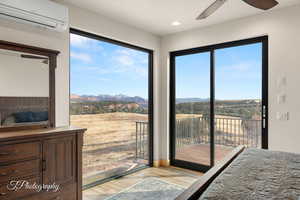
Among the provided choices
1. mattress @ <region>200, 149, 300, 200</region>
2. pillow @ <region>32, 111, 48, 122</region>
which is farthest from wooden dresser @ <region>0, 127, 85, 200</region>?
mattress @ <region>200, 149, 300, 200</region>

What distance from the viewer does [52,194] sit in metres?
2.10

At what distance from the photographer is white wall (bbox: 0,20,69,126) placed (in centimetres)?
232

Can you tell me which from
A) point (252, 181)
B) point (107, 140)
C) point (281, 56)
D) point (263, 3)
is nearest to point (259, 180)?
point (252, 181)

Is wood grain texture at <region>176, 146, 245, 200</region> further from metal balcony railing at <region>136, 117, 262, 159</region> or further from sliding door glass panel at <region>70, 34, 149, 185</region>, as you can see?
sliding door glass panel at <region>70, 34, 149, 185</region>

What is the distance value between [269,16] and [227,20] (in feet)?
1.89

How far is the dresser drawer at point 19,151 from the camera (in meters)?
1.79

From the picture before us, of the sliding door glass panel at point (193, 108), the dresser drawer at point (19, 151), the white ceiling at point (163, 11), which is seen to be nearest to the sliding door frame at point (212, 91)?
the sliding door glass panel at point (193, 108)

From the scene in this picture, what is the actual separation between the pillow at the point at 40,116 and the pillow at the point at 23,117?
0.04 meters

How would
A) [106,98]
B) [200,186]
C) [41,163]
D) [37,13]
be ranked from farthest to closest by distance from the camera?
[106,98] < [37,13] < [41,163] < [200,186]

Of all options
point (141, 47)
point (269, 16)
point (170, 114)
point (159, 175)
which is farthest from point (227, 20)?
point (159, 175)

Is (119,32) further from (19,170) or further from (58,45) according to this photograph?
(19,170)

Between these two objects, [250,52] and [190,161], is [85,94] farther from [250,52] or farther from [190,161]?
[250,52]

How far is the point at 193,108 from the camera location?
3.87m

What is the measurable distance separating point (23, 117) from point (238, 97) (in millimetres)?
3010
